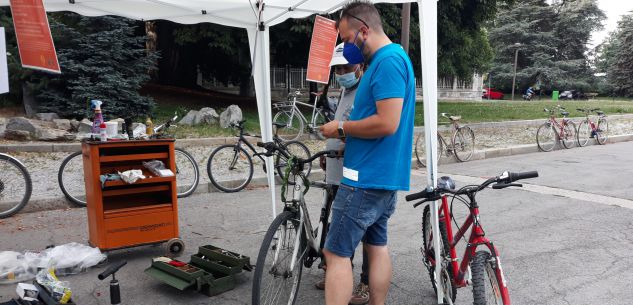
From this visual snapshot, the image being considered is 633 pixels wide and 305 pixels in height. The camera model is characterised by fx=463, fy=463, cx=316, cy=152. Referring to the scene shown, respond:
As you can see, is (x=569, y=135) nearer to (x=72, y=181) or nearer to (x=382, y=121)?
(x=72, y=181)

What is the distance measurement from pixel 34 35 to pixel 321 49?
2.71 meters

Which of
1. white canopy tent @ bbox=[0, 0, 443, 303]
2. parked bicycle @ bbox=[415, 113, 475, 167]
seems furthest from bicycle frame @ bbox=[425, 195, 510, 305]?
parked bicycle @ bbox=[415, 113, 475, 167]

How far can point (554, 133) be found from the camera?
1273 centimetres

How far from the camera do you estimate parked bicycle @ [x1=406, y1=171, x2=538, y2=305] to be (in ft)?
8.64

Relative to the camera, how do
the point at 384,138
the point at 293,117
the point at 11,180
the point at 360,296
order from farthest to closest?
the point at 293,117 → the point at 11,180 → the point at 360,296 → the point at 384,138

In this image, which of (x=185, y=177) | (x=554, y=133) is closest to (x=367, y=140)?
(x=185, y=177)

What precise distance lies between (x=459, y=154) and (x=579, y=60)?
4381cm

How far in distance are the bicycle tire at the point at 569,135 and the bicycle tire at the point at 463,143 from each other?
12.6 feet

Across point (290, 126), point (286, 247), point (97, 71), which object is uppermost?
point (97, 71)

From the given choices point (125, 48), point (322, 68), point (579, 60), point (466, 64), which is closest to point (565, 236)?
point (322, 68)

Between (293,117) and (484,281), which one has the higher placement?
(293,117)

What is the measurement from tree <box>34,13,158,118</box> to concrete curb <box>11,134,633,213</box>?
5.01m

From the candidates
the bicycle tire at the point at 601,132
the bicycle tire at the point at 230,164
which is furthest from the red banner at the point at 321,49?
the bicycle tire at the point at 601,132

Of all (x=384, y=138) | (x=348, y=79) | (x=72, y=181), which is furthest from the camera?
(x=72, y=181)
